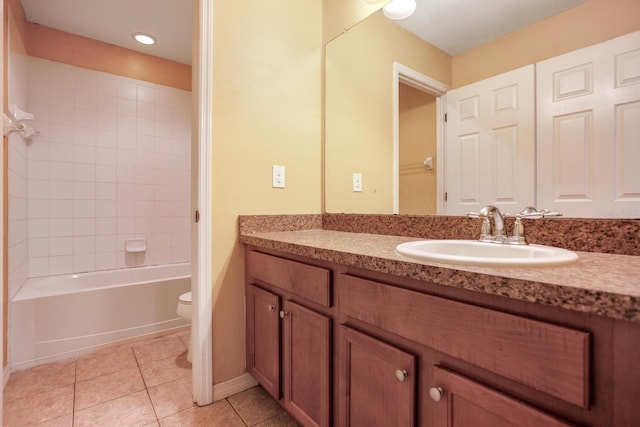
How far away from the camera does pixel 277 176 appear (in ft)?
5.36

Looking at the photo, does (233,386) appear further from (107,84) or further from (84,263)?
(107,84)

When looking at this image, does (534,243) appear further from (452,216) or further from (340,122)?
(340,122)

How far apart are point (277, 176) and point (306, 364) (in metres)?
0.94

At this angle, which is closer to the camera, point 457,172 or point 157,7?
point 457,172

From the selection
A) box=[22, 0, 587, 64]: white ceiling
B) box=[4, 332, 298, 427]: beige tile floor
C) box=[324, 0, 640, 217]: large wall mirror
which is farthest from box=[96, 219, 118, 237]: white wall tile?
box=[324, 0, 640, 217]: large wall mirror

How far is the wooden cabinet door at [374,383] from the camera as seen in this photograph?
764 millimetres

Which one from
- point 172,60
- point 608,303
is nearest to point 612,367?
point 608,303

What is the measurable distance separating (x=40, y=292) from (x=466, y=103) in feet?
8.97

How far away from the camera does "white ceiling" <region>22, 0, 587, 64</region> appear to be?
112cm

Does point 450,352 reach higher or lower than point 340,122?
lower

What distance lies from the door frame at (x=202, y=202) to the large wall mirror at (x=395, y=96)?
69cm

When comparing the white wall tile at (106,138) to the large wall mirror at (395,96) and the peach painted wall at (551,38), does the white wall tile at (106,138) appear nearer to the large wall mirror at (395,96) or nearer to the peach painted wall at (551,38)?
the large wall mirror at (395,96)

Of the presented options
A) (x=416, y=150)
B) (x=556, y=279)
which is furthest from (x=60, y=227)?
(x=556, y=279)

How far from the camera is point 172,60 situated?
2938 mm
